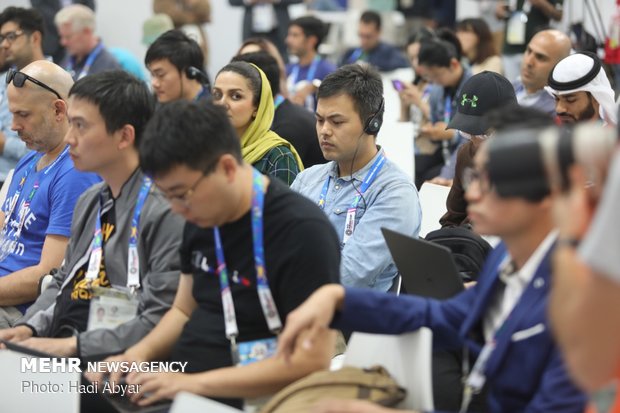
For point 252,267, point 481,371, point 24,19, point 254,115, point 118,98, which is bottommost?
point 481,371

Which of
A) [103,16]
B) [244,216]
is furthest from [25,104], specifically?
[103,16]

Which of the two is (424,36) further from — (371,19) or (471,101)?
(471,101)

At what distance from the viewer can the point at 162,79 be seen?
16.1 ft

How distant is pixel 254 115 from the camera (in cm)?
399

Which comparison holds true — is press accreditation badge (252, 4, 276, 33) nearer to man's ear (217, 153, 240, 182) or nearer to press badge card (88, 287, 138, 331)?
press badge card (88, 287, 138, 331)

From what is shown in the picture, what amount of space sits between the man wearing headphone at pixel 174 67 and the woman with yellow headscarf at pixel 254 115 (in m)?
0.90

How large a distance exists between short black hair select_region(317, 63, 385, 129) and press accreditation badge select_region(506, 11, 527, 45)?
458cm

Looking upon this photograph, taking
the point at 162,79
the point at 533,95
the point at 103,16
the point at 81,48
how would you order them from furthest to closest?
the point at 103,16, the point at 81,48, the point at 533,95, the point at 162,79

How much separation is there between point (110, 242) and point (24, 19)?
143 inches

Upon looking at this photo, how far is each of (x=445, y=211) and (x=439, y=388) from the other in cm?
124

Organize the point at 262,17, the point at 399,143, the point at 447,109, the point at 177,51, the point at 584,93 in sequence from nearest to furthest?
the point at 584,93 → the point at 399,143 → the point at 177,51 → the point at 447,109 → the point at 262,17

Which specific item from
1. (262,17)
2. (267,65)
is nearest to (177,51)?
(267,65)

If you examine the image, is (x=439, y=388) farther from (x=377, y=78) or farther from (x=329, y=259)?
(x=377, y=78)

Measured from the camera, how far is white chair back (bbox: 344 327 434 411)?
2.03 meters
